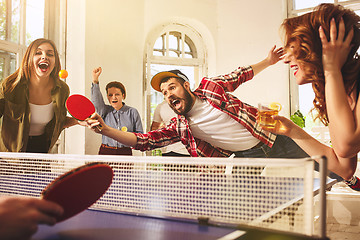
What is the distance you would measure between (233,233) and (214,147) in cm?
234

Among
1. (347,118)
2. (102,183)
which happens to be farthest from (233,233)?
(347,118)

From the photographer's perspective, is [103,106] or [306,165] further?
[103,106]

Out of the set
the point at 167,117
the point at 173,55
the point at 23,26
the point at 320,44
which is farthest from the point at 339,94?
the point at 173,55

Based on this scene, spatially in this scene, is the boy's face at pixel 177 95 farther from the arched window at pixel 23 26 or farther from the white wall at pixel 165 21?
the arched window at pixel 23 26

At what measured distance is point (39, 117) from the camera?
410cm

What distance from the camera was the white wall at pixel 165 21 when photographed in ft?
16.1

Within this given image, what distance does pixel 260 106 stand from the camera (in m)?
1.97

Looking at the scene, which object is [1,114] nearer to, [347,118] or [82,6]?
[82,6]

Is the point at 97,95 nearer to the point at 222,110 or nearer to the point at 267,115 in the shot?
the point at 222,110

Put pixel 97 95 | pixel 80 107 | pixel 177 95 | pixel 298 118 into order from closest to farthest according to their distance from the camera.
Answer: pixel 80 107 → pixel 177 95 → pixel 97 95 → pixel 298 118

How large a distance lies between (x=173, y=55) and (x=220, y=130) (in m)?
2.85

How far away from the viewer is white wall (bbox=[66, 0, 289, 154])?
4.91 metres

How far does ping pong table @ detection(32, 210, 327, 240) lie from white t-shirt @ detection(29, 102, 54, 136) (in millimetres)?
3226

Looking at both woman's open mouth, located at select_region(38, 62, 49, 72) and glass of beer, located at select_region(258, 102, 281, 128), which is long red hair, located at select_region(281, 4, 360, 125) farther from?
woman's open mouth, located at select_region(38, 62, 49, 72)
